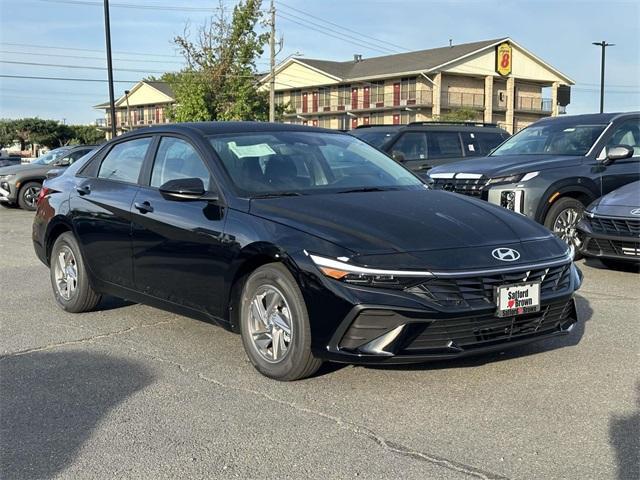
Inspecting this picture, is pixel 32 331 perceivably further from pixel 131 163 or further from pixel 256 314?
pixel 256 314

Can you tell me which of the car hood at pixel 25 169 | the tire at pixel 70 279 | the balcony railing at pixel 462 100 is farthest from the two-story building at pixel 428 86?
the tire at pixel 70 279

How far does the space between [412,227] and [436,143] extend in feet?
29.8

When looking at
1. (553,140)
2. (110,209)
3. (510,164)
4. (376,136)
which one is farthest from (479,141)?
(110,209)

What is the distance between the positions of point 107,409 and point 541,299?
2529mm

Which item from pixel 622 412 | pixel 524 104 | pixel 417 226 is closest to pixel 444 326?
pixel 417 226

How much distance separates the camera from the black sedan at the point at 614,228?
743 centimetres

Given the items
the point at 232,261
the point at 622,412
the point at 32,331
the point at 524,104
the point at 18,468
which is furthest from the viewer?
the point at 524,104

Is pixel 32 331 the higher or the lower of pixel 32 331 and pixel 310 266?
the lower

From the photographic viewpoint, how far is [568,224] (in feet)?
28.6

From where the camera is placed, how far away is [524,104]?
6359 cm

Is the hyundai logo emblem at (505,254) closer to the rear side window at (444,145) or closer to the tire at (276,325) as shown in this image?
the tire at (276,325)

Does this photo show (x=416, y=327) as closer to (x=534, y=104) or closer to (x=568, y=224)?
(x=568, y=224)

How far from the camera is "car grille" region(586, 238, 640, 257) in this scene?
741 cm

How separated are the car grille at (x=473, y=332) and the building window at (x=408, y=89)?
5677 centimetres
